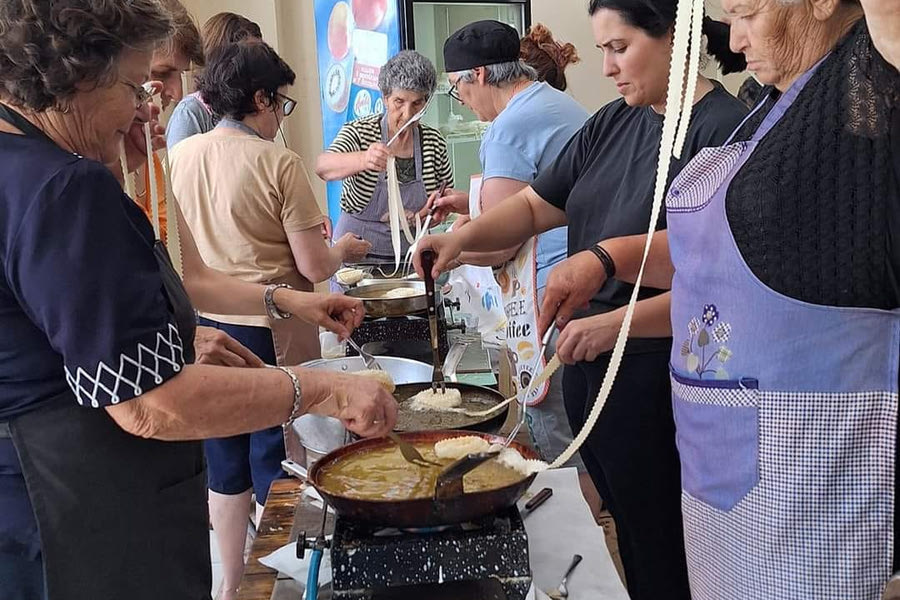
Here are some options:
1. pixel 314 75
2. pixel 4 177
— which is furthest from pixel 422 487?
pixel 314 75

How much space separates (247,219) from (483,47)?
96cm

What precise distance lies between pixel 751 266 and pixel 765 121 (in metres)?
0.22

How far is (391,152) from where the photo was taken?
3412 mm

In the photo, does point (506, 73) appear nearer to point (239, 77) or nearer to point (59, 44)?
point (239, 77)

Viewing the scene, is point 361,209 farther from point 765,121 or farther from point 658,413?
point 765,121

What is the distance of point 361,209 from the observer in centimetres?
358

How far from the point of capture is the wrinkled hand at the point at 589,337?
1.69 metres

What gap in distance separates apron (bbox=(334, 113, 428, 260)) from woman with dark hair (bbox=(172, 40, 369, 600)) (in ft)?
2.71

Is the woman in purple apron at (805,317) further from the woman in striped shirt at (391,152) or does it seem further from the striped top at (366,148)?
the striped top at (366,148)

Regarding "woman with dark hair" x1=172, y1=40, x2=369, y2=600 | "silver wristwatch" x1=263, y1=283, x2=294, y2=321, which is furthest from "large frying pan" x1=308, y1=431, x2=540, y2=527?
"woman with dark hair" x1=172, y1=40, x2=369, y2=600

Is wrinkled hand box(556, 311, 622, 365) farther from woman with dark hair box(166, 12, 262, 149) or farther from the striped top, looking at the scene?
the striped top

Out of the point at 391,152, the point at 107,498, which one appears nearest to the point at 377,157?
the point at 391,152

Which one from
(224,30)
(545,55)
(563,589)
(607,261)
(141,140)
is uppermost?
(224,30)

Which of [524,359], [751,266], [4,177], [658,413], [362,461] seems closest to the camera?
[4,177]
